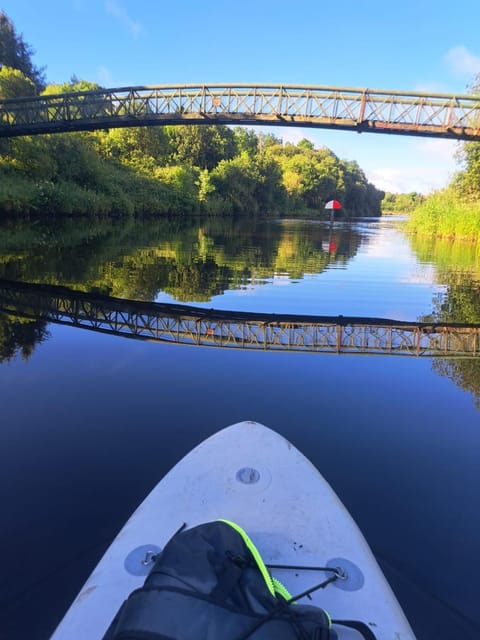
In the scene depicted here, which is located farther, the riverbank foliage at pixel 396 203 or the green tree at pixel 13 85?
the riverbank foliage at pixel 396 203

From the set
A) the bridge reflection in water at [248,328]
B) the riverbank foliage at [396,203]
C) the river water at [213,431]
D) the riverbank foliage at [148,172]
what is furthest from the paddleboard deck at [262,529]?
the riverbank foliage at [396,203]

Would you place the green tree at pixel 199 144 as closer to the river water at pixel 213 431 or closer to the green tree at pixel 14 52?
the green tree at pixel 14 52

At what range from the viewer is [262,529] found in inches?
77.1

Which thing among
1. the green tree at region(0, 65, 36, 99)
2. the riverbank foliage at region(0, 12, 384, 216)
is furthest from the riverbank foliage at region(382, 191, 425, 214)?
the green tree at region(0, 65, 36, 99)

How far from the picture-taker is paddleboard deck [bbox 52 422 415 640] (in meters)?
1.58

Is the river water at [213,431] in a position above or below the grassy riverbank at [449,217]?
below

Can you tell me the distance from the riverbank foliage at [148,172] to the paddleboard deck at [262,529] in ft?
86.9

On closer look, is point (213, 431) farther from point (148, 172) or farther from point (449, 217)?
point (148, 172)

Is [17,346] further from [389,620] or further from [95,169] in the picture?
[95,169]

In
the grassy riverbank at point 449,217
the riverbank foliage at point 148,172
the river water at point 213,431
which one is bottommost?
the river water at point 213,431

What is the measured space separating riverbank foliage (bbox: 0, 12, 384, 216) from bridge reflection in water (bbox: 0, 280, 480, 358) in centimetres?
2084

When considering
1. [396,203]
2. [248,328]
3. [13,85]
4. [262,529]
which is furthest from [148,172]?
[396,203]

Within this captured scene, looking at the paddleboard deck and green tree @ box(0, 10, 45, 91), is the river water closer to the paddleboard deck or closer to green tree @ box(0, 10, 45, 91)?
the paddleboard deck

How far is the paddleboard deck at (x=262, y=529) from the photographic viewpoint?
158 cm
